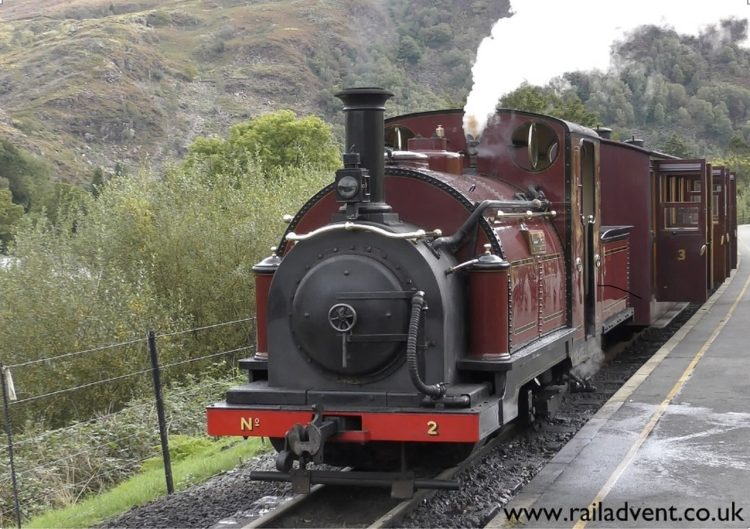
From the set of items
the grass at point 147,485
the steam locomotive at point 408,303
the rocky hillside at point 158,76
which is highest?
the rocky hillside at point 158,76

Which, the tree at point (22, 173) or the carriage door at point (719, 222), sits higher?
the tree at point (22, 173)

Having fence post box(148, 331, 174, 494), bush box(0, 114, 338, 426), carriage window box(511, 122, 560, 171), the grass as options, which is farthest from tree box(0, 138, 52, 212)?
carriage window box(511, 122, 560, 171)

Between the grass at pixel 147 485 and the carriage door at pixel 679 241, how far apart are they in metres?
8.77

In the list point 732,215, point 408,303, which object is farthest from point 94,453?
point 732,215

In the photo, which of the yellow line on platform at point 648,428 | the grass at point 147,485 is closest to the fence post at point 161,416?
the grass at point 147,485

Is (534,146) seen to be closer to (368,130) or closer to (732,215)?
(368,130)

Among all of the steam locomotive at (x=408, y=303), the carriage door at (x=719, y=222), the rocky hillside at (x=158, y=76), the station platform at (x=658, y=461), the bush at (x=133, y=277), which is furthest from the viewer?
the rocky hillside at (x=158, y=76)

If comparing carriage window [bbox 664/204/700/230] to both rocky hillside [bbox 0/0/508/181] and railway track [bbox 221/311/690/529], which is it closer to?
railway track [bbox 221/311/690/529]

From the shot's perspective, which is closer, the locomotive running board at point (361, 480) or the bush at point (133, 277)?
the locomotive running board at point (361, 480)

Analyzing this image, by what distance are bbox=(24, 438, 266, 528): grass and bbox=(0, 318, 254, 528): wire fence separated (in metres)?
0.26

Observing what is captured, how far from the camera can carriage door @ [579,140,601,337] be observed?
32.1 ft

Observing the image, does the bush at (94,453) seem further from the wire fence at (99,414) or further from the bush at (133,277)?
the bush at (133,277)

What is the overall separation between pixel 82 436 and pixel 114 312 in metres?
4.27

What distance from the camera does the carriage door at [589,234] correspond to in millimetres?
9781
